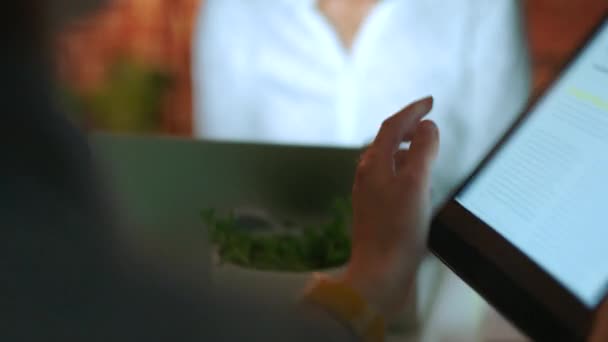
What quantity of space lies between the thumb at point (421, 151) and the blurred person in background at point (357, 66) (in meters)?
0.52

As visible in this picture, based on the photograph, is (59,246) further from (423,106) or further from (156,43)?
(156,43)

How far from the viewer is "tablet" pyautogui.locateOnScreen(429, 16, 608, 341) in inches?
16.4

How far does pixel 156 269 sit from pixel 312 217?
327 millimetres

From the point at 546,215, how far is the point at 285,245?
21 cm

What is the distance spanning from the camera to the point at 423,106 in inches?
21.1

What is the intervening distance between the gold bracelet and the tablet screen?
10cm

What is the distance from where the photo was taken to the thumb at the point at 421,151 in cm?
52

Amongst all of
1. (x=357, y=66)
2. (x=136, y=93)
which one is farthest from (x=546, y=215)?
(x=136, y=93)

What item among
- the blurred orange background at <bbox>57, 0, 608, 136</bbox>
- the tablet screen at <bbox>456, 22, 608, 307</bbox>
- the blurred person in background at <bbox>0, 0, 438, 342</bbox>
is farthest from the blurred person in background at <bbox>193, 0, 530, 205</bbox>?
the blurred person in background at <bbox>0, 0, 438, 342</bbox>

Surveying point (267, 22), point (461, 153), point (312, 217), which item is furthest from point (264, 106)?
point (312, 217)

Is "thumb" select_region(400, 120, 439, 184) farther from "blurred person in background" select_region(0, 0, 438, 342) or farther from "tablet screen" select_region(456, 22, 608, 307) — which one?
"blurred person in background" select_region(0, 0, 438, 342)

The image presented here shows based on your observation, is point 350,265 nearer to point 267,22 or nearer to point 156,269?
point 156,269

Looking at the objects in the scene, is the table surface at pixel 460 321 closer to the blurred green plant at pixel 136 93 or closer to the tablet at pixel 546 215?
the tablet at pixel 546 215

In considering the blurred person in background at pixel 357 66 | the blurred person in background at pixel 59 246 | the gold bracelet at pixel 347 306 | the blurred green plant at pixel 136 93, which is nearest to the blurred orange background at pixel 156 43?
the blurred green plant at pixel 136 93
